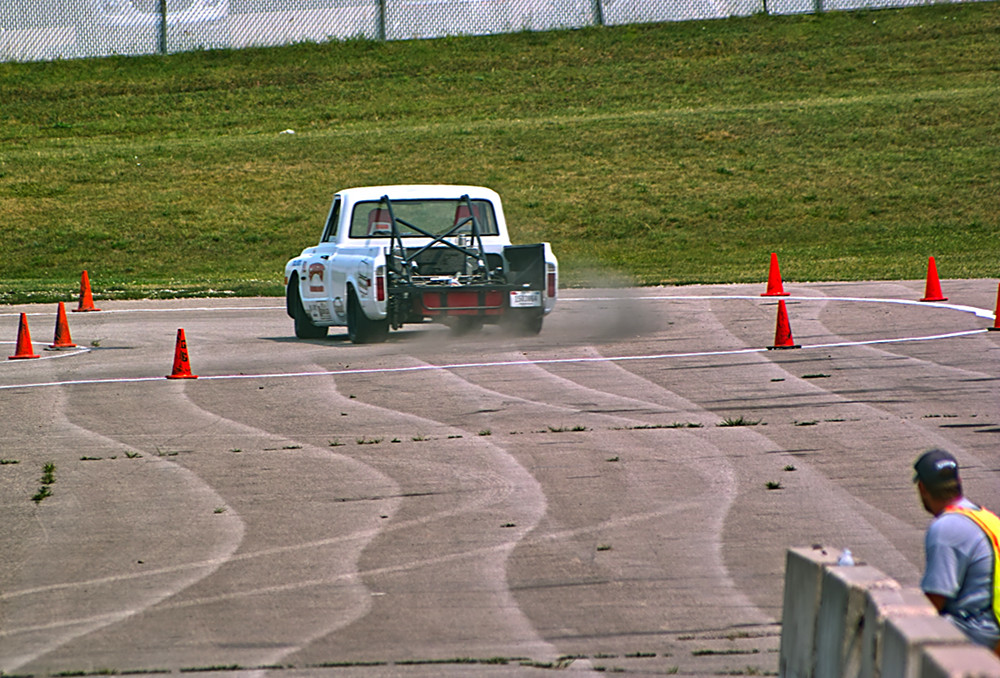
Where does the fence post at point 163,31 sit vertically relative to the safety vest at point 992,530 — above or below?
above

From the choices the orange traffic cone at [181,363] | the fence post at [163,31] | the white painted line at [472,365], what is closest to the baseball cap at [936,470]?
the white painted line at [472,365]

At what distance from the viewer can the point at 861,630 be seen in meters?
4.46

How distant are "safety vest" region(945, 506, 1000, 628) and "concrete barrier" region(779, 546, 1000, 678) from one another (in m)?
0.37

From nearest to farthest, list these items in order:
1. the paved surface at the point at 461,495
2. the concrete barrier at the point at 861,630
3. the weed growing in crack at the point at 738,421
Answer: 1. the concrete barrier at the point at 861,630
2. the paved surface at the point at 461,495
3. the weed growing in crack at the point at 738,421

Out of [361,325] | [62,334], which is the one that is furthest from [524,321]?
[62,334]

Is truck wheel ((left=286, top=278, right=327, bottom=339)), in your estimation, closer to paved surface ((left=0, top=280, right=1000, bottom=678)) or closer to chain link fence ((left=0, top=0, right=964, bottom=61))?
paved surface ((left=0, top=280, right=1000, bottom=678))

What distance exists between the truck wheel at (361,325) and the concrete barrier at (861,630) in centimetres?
1159

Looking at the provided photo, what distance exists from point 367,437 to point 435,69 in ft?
137

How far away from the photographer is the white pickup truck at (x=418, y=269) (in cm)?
1619

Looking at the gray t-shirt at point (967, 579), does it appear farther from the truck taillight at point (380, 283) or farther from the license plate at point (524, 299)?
the license plate at point (524, 299)

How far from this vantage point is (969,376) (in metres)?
13.1

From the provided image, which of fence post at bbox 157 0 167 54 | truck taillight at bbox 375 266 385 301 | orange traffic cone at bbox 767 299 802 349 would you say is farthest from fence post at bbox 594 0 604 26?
orange traffic cone at bbox 767 299 802 349

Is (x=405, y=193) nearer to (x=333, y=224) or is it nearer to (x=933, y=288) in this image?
(x=333, y=224)

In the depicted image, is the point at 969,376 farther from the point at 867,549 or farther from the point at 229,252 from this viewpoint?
the point at 229,252
